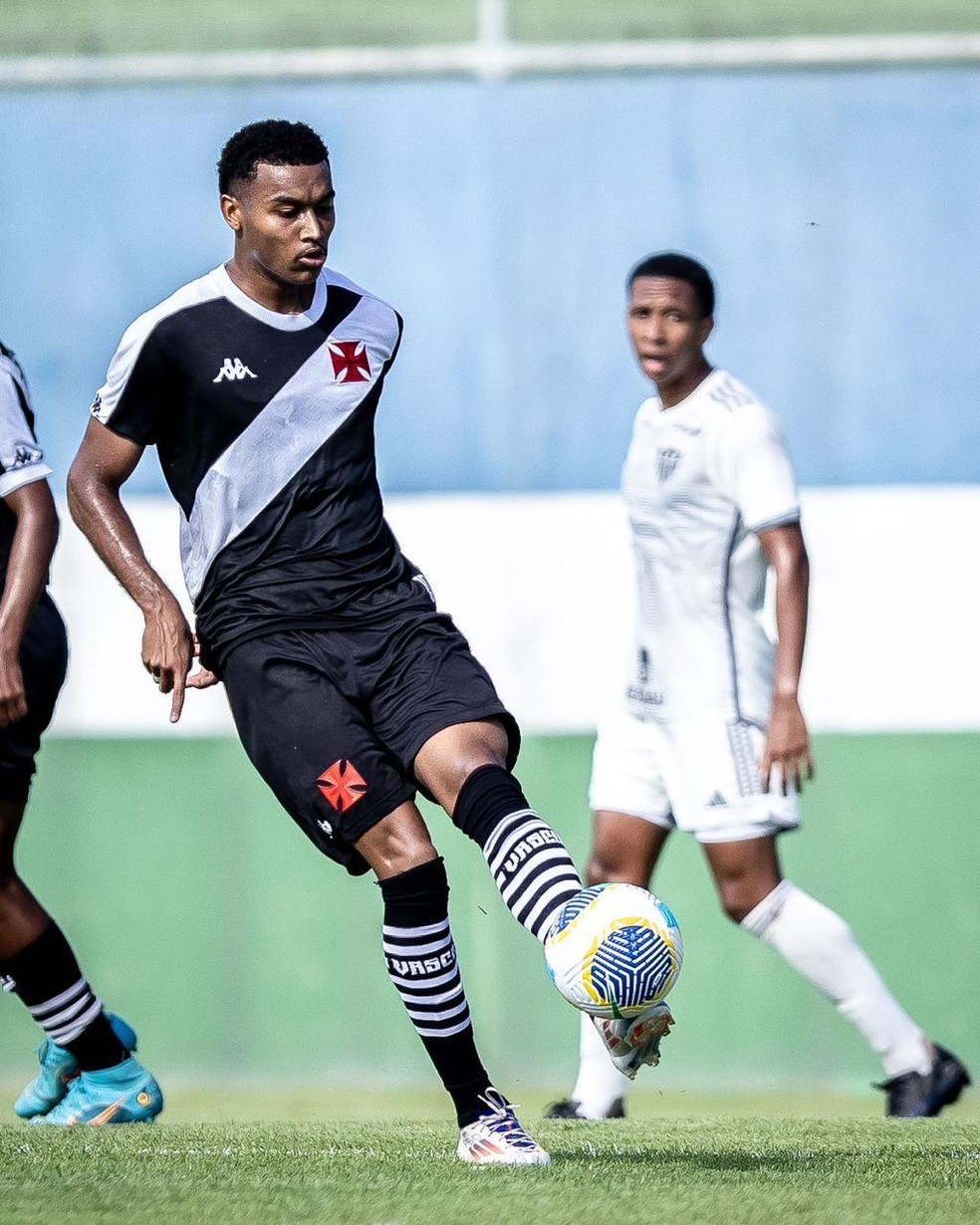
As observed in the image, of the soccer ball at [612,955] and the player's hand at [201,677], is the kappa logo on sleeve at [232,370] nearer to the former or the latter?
the player's hand at [201,677]

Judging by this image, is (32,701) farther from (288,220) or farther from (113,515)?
(288,220)

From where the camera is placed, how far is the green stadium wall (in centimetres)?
740

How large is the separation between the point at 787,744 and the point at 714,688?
36 cm

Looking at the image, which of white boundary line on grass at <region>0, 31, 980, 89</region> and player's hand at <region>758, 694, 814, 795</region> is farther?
white boundary line on grass at <region>0, 31, 980, 89</region>

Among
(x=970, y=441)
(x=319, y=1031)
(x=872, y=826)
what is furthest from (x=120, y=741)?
(x=970, y=441)

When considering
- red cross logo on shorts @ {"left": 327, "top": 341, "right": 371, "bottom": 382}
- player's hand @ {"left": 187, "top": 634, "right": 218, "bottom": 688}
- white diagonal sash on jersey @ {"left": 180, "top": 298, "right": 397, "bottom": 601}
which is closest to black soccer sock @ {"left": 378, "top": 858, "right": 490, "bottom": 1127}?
player's hand @ {"left": 187, "top": 634, "right": 218, "bottom": 688}

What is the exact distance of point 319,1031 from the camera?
761cm

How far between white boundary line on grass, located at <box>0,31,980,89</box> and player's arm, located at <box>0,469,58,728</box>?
2940 millimetres

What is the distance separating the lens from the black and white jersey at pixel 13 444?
5.18 m

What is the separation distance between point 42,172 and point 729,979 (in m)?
3.81

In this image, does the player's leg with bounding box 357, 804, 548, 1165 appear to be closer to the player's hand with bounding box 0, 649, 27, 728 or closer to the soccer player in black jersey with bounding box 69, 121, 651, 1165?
the soccer player in black jersey with bounding box 69, 121, 651, 1165

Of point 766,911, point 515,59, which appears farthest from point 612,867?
point 515,59

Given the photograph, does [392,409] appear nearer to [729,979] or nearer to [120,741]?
[120,741]

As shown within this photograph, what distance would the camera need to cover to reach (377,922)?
7.56 meters
